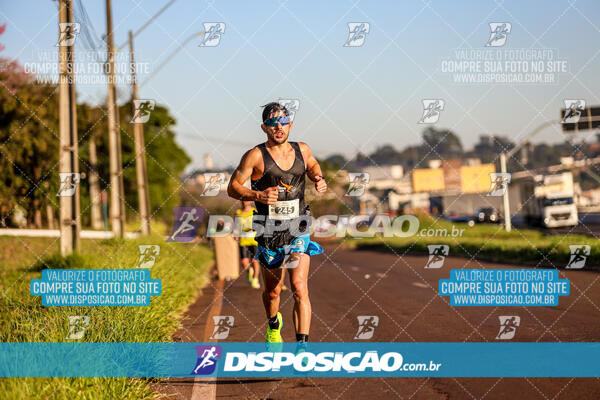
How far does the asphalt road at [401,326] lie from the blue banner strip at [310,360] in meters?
0.25

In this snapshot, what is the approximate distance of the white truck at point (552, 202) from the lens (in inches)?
1597

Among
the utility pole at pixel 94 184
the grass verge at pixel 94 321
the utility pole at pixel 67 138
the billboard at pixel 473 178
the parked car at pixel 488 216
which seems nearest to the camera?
the grass verge at pixel 94 321

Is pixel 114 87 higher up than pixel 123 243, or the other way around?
pixel 114 87

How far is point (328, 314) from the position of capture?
10.8m

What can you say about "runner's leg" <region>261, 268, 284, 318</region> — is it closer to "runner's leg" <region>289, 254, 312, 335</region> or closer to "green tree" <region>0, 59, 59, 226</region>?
"runner's leg" <region>289, 254, 312, 335</region>

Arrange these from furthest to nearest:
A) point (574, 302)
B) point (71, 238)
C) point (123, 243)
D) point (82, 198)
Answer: point (82, 198)
point (123, 243)
point (71, 238)
point (574, 302)

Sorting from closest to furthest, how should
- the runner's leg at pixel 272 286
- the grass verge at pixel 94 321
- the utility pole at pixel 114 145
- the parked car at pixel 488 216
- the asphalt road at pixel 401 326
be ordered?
1. the grass verge at pixel 94 321
2. the asphalt road at pixel 401 326
3. the runner's leg at pixel 272 286
4. the utility pole at pixel 114 145
5. the parked car at pixel 488 216

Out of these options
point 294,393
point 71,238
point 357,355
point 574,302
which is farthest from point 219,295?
point 294,393

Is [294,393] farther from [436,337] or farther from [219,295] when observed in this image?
[219,295]

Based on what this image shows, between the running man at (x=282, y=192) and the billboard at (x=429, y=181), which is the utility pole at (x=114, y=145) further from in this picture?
the billboard at (x=429, y=181)

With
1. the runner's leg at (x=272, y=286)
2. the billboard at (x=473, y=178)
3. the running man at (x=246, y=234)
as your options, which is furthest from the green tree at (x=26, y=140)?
the billboard at (x=473, y=178)

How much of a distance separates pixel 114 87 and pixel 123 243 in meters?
4.53

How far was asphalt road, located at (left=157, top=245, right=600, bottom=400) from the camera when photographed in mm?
5762

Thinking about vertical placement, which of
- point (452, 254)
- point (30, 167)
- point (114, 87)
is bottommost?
point (452, 254)
